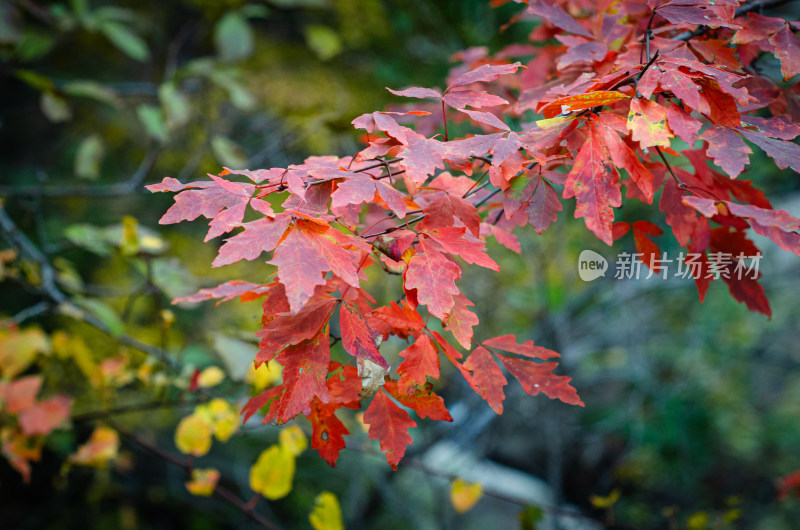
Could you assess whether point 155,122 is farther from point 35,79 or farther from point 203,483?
point 203,483

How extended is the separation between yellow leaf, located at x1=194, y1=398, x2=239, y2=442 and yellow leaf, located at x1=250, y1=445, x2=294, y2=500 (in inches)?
3.5

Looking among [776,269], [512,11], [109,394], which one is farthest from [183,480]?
[776,269]

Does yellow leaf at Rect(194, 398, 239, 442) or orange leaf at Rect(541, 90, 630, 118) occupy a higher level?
orange leaf at Rect(541, 90, 630, 118)

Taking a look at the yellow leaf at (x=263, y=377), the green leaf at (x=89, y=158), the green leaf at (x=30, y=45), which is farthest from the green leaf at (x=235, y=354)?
the green leaf at (x=30, y=45)

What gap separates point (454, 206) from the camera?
0.57 m

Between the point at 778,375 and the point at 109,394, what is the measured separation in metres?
3.25

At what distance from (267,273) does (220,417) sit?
2.69 ft

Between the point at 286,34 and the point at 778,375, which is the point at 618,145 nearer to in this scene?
the point at 286,34

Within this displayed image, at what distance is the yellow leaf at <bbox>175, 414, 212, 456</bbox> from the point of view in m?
0.99

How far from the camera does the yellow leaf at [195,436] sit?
99 cm

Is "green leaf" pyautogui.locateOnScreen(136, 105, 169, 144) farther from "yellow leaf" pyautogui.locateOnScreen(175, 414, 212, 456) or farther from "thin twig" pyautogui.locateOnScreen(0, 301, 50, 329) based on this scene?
"yellow leaf" pyautogui.locateOnScreen(175, 414, 212, 456)

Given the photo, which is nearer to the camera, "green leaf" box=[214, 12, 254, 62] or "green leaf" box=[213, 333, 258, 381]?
"green leaf" box=[213, 333, 258, 381]

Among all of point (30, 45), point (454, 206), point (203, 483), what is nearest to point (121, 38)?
point (30, 45)

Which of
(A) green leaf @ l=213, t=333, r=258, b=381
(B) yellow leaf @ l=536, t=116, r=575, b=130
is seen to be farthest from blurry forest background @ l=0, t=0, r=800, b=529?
(B) yellow leaf @ l=536, t=116, r=575, b=130
